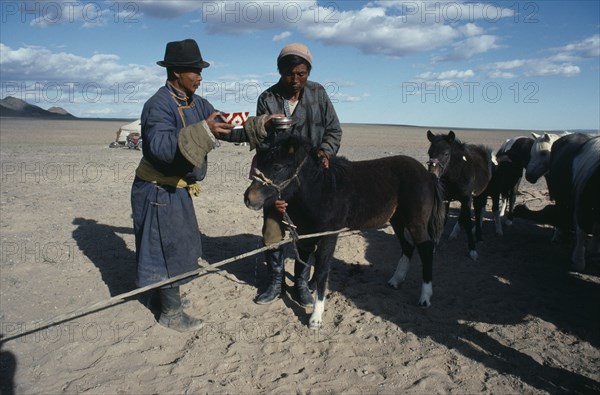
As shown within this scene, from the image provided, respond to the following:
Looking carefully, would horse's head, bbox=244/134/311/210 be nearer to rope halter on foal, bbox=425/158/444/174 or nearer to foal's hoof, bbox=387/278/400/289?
foal's hoof, bbox=387/278/400/289

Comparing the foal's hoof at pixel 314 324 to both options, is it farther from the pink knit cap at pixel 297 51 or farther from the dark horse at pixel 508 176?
the dark horse at pixel 508 176

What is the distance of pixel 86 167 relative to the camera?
48.5ft

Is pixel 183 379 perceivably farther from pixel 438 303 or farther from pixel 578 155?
pixel 578 155

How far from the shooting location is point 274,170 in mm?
3734

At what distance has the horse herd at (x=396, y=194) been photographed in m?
3.85

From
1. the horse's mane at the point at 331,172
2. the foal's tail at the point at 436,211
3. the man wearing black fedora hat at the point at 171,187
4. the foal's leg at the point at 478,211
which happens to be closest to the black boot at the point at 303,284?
the horse's mane at the point at 331,172

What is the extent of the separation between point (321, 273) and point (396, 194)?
1.34m

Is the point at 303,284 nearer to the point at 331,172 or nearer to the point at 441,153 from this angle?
the point at 331,172

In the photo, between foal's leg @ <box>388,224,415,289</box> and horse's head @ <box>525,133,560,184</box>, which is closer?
foal's leg @ <box>388,224,415,289</box>

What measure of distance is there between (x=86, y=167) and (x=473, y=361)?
14.8m

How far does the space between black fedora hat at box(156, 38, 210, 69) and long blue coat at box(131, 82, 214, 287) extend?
277 mm

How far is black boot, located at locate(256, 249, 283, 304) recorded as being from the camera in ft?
16.1

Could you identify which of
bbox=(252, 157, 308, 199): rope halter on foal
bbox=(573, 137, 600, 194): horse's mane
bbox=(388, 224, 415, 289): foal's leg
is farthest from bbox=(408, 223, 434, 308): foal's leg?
bbox=(573, 137, 600, 194): horse's mane

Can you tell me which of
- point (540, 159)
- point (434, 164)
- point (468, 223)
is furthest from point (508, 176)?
point (434, 164)
